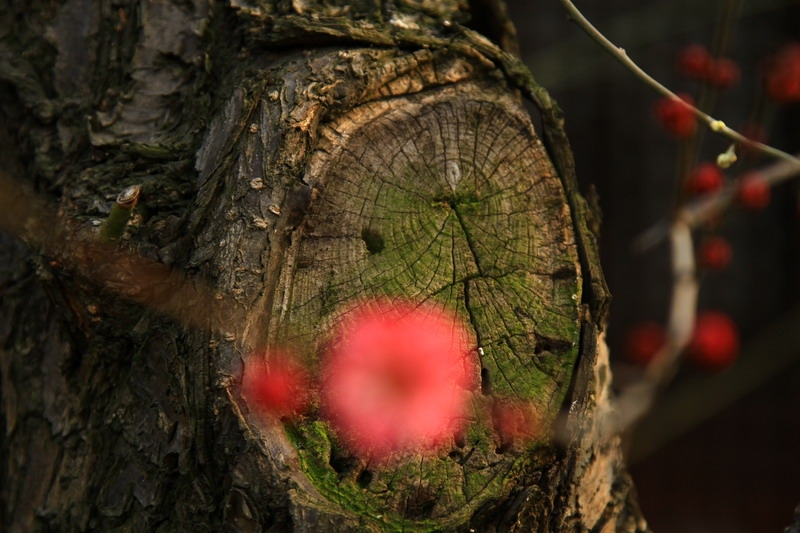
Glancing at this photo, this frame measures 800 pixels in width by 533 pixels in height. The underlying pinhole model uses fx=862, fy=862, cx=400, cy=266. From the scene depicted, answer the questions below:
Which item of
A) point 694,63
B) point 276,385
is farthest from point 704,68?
point 276,385

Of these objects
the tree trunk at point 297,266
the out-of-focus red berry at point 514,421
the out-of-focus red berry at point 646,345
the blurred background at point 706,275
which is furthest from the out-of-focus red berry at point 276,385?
the blurred background at point 706,275

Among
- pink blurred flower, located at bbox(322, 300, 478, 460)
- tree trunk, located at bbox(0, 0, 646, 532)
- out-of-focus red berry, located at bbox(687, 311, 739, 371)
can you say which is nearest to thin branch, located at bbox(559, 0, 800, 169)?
tree trunk, located at bbox(0, 0, 646, 532)

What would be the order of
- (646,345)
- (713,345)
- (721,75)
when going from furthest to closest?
(646,345), (713,345), (721,75)

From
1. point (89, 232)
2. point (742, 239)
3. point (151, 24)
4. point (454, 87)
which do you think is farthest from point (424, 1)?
point (742, 239)

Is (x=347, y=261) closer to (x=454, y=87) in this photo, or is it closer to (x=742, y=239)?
(x=454, y=87)

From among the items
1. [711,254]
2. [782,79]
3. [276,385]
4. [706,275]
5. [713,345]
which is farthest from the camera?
[706,275]

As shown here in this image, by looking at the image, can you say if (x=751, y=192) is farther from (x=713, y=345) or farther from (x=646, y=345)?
(x=646, y=345)

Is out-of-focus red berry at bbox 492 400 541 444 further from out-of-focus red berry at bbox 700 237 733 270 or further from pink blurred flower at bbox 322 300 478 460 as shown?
out-of-focus red berry at bbox 700 237 733 270
